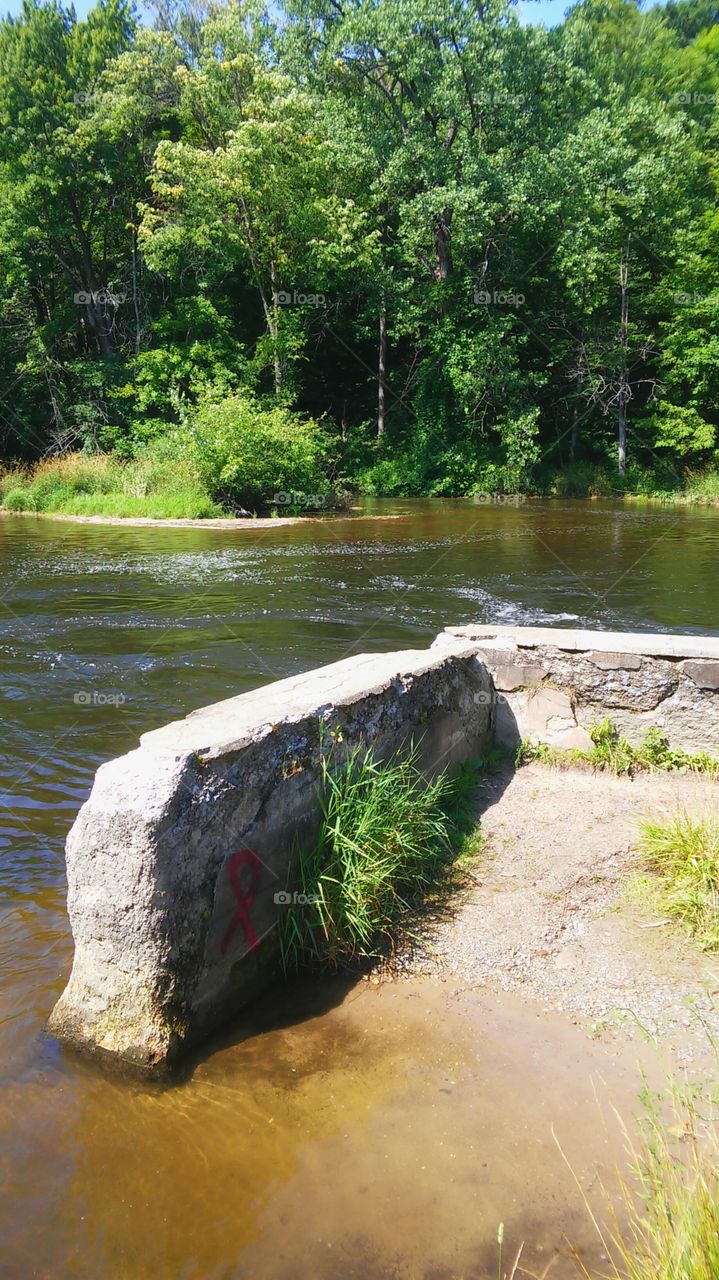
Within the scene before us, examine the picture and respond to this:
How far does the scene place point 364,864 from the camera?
353cm

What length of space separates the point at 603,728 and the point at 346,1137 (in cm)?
312

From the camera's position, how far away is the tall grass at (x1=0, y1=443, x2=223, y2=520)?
19.3 metres

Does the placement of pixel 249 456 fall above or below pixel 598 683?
above

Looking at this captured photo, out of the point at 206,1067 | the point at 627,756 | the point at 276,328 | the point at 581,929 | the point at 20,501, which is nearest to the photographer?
the point at 206,1067

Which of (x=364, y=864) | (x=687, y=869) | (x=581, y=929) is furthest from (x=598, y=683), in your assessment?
(x=364, y=864)

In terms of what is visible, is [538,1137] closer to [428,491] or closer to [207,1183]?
[207,1183]

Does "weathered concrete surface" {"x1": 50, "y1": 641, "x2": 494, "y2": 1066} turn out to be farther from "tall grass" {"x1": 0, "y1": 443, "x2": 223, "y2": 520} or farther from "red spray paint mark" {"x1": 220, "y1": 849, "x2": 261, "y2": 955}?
"tall grass" {"x1": 0, "y1": 443, "x2": 223, "y2": 520}

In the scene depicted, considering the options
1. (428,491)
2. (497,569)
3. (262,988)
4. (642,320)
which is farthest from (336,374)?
(262,988)

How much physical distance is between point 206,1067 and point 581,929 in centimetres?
155

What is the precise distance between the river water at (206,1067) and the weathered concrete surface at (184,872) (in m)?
0.17

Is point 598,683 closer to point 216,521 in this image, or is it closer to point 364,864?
point 364,864

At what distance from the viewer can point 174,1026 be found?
2758 millimetres

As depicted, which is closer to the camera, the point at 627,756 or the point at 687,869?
the point at 687,869

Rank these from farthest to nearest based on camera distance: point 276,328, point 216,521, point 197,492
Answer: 1. point 276,328
2. point 197,492
3. point 216,521
